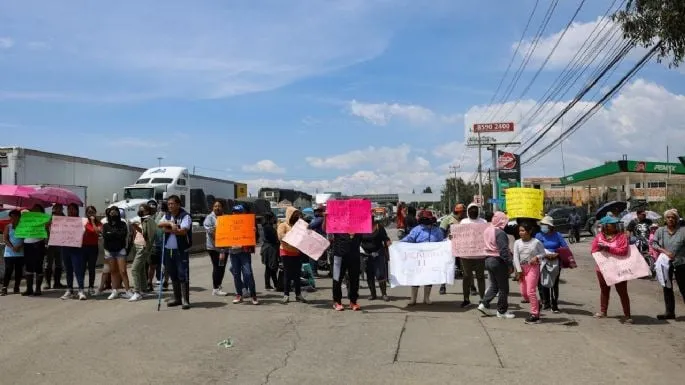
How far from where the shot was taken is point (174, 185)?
34.4 m

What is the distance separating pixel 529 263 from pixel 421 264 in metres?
1.94

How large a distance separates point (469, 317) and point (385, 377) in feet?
12.3

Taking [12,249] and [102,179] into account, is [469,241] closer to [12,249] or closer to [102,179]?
[12,249]

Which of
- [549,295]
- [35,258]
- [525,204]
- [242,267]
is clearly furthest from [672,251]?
[35,258]

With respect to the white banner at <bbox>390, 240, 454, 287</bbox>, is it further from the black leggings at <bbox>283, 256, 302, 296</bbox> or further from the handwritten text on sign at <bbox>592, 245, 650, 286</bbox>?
the handwritten text on sign at <bbox>592, 245, 650, 286</bbox>

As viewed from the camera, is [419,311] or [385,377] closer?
[385,377]

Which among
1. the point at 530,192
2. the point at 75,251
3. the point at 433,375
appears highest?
the point at 530,192

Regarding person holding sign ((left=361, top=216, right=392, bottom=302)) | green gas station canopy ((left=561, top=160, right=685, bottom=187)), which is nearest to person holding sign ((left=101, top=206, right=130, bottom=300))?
person holding sign ((left=361, top=216, right=392, bottom=302))

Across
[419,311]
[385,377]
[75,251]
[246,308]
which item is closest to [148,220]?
[75,251]

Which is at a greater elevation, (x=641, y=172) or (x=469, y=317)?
(x=641, y=172)

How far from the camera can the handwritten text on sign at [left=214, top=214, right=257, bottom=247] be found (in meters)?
11.0

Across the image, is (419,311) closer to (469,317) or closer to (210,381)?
(469,317)

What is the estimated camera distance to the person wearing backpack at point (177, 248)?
34.2 ft

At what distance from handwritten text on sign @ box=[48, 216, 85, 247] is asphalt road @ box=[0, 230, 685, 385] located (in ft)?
3.81
